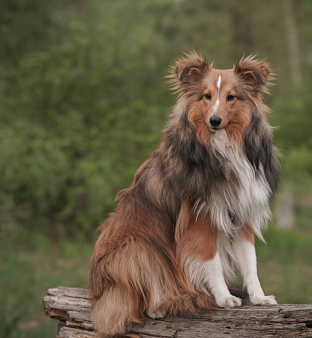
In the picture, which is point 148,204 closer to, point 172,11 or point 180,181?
point 180,181

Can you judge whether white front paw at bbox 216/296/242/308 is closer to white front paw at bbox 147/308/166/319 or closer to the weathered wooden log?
the weathered wooden log

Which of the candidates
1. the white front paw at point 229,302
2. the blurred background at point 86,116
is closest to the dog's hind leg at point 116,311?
the white front paw at point 229,302

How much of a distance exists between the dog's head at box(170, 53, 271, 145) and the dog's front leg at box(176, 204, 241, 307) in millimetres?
680

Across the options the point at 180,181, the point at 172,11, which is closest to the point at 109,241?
the point at 180,181

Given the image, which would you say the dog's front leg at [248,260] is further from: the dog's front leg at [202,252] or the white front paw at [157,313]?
the white front paw at [157,313]

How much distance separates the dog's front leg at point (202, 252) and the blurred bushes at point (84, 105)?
7246 millimetres

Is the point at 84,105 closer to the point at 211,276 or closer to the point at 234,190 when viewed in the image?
the point at 234,190

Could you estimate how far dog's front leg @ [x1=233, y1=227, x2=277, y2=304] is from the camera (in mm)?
4096

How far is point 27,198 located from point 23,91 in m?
2.67

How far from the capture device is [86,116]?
12422mm

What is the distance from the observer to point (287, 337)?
348 centimetres

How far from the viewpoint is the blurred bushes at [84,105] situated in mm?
11727

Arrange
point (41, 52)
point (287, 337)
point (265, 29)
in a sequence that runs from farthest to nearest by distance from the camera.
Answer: point (265, 29)
point (41, 52)
point (287, 337)

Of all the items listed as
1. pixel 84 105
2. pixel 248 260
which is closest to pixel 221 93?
pixel 248 260
